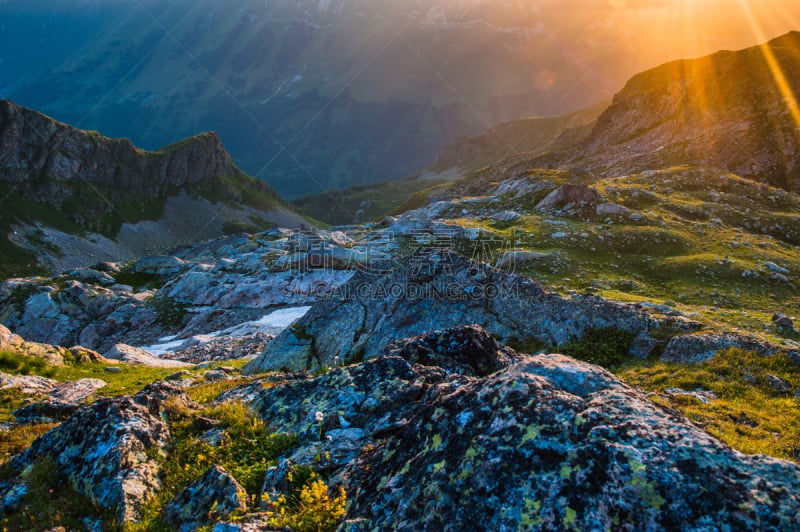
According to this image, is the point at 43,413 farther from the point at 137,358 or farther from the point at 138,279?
the point at 138,279

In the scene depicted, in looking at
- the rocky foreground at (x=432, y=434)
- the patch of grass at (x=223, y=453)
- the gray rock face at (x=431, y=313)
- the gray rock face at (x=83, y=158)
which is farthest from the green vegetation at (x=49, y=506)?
the gray rock face at (x=83, y=158)

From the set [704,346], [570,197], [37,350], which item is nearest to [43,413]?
[37,350]

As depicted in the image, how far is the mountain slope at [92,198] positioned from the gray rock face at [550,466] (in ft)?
458

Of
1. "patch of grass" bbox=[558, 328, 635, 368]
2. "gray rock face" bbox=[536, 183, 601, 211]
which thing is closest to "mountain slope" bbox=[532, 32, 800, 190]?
"gray rock face" bbox=[536, 183, 601, 211]

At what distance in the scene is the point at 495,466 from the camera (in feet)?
15.2

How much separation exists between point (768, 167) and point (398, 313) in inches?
2476

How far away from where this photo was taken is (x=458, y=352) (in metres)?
9.58

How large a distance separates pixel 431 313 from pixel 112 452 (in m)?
11.9

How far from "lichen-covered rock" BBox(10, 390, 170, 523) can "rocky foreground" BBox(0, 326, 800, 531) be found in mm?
21

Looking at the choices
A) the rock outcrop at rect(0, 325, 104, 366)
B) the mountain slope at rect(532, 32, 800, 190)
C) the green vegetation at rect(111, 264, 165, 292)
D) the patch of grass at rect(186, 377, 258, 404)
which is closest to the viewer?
the patch of grass at rect(186, 377, 258, 404)

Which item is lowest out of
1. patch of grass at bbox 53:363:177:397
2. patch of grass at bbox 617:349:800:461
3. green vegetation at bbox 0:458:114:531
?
patch of grass at bbox 53:363:177:397

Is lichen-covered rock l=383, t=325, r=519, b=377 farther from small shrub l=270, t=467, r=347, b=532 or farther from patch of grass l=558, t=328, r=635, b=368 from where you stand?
patch of grass l=558, t=328, r=635, b=368

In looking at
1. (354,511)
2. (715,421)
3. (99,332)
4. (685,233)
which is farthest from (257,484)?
(99,332)

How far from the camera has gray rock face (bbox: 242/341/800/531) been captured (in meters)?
3.72
